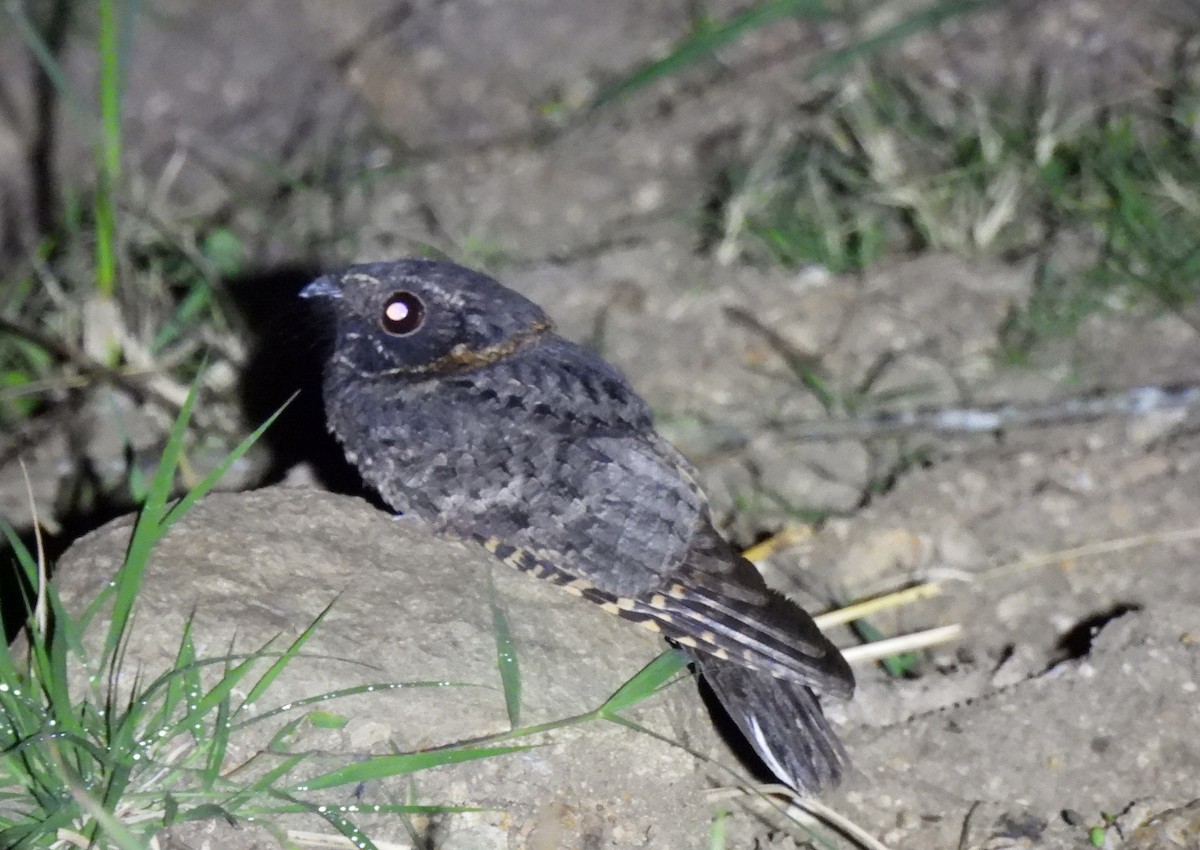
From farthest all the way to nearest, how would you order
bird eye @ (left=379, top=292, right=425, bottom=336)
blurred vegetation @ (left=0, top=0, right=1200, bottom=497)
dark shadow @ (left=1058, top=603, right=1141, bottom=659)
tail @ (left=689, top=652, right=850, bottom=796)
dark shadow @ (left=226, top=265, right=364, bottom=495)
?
blurred vegetation @ (left=0, top=0, right=1200, bottom=497) < dark shadow @ (left=226, top=265, right=364, bottom=495) < dark shadow @ (left=1058, top=603, right=1141, bottom=659) < bird eye @ (left=379, top=292, right=425, bottom=336) < tail @ (left=689, top=652, right=850, bottom=796)

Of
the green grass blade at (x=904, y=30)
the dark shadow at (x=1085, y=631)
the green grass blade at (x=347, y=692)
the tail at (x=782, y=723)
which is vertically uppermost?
the green grass blade at (x=904, y=30)

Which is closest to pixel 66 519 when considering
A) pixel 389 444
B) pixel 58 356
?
pixel 58 356

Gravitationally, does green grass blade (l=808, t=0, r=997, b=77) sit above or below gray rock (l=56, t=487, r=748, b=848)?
above

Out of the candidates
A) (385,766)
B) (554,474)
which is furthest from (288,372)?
(385,766)

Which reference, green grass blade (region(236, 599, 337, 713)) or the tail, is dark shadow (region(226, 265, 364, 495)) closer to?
green grass blade (region(236, 599, 337, 713))

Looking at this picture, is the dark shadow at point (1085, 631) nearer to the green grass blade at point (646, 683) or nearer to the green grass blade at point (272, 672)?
the green grass blade at point (646, 683)

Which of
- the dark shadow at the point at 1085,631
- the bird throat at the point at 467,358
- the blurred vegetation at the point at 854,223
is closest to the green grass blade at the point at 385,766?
the bird throat at the point at 467,358

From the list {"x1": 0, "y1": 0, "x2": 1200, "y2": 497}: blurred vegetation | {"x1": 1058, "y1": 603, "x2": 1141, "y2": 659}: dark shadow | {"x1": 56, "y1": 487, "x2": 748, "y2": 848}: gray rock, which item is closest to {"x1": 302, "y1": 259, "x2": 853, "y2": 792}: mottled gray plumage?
{"x1": 56, "y1": 487, "x2": 748, "y2": 848}: gray rock
